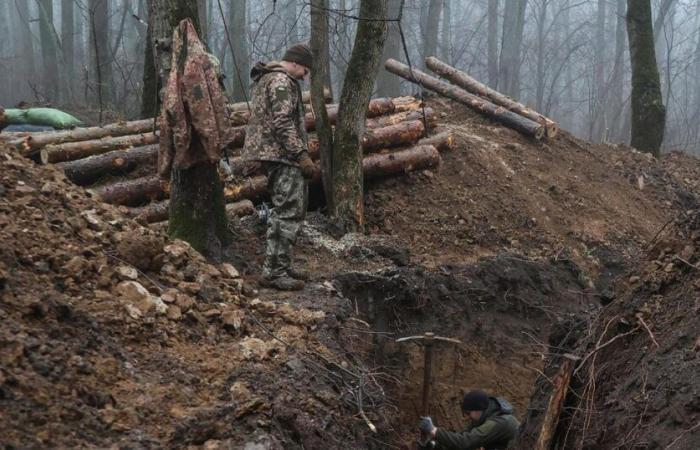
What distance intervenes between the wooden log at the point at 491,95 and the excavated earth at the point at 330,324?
264 centimetres

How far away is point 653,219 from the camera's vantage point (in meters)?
10.3

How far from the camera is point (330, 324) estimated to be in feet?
17.9

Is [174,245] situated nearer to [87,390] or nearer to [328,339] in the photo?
[328,339]

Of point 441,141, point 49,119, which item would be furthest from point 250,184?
point 49,119

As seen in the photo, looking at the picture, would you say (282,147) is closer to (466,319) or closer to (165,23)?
(165,23)

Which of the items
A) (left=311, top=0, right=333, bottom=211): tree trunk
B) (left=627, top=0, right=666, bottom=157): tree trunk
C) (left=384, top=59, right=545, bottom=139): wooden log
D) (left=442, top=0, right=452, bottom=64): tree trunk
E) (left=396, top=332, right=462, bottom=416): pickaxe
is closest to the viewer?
(left=396, top=332, right=462, bottom=416): pickaxe

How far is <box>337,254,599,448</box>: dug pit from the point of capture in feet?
23.7

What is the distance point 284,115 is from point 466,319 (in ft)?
10.7

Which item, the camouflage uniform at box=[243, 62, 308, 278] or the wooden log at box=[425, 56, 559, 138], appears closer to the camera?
the camouflage uniform at box=[243, 62, 308, 278]

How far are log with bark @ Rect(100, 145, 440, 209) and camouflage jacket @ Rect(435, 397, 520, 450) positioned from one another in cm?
367

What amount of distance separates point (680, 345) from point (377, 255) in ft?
12.5

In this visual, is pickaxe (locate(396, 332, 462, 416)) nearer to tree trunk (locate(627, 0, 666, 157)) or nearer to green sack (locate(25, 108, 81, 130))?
green sack (locate(25, 108, 81, 130))

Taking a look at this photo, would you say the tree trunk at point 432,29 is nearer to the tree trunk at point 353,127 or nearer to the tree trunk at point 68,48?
the tree trunk at point 68,48

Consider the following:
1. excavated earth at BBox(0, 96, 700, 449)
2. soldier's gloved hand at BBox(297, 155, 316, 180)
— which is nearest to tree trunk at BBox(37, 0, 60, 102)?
excavated earth at BBox(0, 96, 700, 449)
